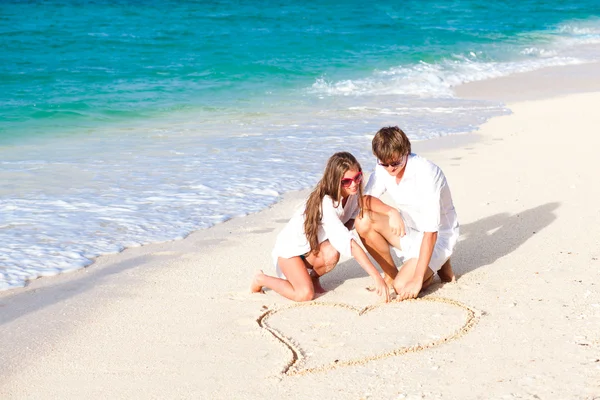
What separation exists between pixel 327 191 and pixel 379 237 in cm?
50

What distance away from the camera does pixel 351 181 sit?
476cm

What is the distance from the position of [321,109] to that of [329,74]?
4.43 m

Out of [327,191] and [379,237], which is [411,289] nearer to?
[379,237]

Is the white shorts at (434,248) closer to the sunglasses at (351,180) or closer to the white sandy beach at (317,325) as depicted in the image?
the white sandy beach at (317,325)

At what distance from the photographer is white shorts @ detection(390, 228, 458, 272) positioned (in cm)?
496

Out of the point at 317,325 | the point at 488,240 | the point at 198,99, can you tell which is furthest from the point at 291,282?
the point at 198,99

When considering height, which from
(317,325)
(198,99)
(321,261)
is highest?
(198,99)

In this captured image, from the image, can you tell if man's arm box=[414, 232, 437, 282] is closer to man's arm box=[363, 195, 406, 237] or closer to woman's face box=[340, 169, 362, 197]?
man's arm box=[363, 195, 406, 237]

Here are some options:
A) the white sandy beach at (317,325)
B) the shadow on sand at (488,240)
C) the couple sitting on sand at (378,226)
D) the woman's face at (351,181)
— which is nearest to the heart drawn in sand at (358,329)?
the white sandy beach at (317,325)

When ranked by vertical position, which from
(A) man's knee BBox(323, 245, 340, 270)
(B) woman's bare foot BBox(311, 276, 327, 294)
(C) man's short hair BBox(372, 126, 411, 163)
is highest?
(C) man's short hair BBox(372, 126, 411, 163)

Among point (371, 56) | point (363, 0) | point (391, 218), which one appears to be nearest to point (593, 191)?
point (391, 218)

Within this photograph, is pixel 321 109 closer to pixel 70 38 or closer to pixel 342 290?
pixel 342 290

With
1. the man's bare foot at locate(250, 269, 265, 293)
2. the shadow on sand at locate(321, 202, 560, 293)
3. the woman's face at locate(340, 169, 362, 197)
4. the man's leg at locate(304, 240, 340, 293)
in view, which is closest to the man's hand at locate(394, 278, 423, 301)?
the shadow on sand at locate(321, 202, 560, 293)

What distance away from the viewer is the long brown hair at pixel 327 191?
4.73m
